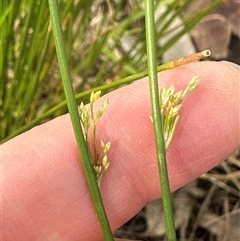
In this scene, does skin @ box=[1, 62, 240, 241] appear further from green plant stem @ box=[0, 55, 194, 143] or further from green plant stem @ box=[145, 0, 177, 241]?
green plant stem @ box=[145, 0, 177, 241]

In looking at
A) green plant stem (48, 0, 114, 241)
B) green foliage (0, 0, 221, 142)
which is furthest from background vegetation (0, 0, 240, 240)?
green plant stem (48, 0, 114, 241)

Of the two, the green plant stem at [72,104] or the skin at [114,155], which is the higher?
the green plant stem at [72,104]

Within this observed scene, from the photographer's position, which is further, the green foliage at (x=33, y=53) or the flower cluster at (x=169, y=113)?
the green foliage at (x=33, y=53)

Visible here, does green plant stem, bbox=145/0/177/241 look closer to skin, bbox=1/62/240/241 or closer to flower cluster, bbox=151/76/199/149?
flower cluster, bbox=151/76/199/149

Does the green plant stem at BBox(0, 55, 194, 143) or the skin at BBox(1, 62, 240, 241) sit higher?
the green plant stem at BBox(0, 55, 194, 143)

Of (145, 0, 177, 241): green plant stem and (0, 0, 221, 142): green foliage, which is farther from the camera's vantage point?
(0, 0, 221, 142): green foliage

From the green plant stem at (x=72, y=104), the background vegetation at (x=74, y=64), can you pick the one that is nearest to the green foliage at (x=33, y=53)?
the background vegetation at (x=74, y=64)

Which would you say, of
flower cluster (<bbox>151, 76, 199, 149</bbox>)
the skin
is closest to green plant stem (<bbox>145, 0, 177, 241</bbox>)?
flower cluster (<bbox>151, 76, 199, 149</bbox>)

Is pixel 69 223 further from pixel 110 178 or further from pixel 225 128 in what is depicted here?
pixel 225 128

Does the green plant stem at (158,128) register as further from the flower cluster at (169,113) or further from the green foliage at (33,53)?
the green foliage at (33,53)
